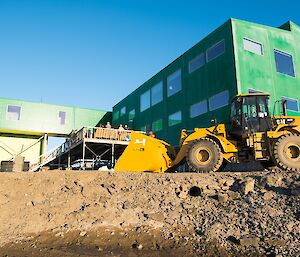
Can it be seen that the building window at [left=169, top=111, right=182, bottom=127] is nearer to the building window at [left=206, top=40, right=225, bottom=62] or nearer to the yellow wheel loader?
the building window at [left=206, top=40, right=225, bottom=62]

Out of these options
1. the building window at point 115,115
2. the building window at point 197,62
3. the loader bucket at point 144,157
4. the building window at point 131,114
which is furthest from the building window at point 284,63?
the building window at point 115,115

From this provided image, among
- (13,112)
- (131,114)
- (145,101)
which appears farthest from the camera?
(131,114)

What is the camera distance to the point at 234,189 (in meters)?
8.59

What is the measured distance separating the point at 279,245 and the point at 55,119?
2663 centimetres

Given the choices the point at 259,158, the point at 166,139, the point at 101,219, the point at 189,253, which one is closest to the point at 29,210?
the point at 101,219

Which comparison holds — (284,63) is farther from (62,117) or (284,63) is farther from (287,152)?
(62,117)

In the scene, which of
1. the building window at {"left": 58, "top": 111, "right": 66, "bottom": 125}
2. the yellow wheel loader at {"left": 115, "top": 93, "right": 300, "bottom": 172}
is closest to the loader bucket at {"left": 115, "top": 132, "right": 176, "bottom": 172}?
the yellow wheel loader at {"left": 115, "top": 93, "right": 300, "bottom": 172}

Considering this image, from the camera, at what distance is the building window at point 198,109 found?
18.6 m

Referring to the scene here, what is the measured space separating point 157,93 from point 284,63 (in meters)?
10.2

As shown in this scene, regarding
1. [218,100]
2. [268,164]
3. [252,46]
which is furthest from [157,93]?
[268,164]

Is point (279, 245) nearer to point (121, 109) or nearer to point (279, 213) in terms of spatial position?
point (279, 213)

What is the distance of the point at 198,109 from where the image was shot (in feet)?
62.9

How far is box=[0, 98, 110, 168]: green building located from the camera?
88.9 feet

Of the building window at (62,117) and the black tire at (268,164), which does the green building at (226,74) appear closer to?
the black tire at (268,164)
